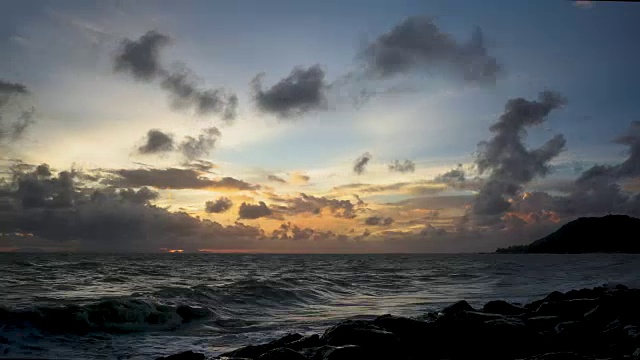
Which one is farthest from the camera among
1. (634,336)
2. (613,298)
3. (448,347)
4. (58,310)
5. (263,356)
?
(58,310)

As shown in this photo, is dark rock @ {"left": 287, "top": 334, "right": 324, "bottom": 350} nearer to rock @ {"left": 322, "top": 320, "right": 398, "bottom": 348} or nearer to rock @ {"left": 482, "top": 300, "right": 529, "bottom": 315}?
rock @ {"left": 322, "top": 320, "right": 398, "bottom": 348}

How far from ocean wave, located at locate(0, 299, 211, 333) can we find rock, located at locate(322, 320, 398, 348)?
7.85 m

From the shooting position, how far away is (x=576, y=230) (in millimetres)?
197375

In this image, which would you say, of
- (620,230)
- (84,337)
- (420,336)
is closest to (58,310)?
(84,337)

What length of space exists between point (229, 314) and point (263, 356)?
1096 cm

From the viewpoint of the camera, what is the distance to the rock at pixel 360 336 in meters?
9.66

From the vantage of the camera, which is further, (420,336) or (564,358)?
(420,336)

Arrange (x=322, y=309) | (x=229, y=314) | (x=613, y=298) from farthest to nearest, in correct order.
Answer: (x=322, y=309) < (x=229, y=314) < (x=613, y=298)

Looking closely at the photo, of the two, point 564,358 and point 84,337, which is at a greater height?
point 564,358

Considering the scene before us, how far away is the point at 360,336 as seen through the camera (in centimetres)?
990

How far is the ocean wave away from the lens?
15031 mm

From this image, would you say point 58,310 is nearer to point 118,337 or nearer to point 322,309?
point 118,337

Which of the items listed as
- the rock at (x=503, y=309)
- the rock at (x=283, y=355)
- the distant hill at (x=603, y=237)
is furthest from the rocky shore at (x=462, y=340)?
the distant hill at (x=603, y=237)

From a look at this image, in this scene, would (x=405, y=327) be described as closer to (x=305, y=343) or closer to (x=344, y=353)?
(x=305, y=343)
